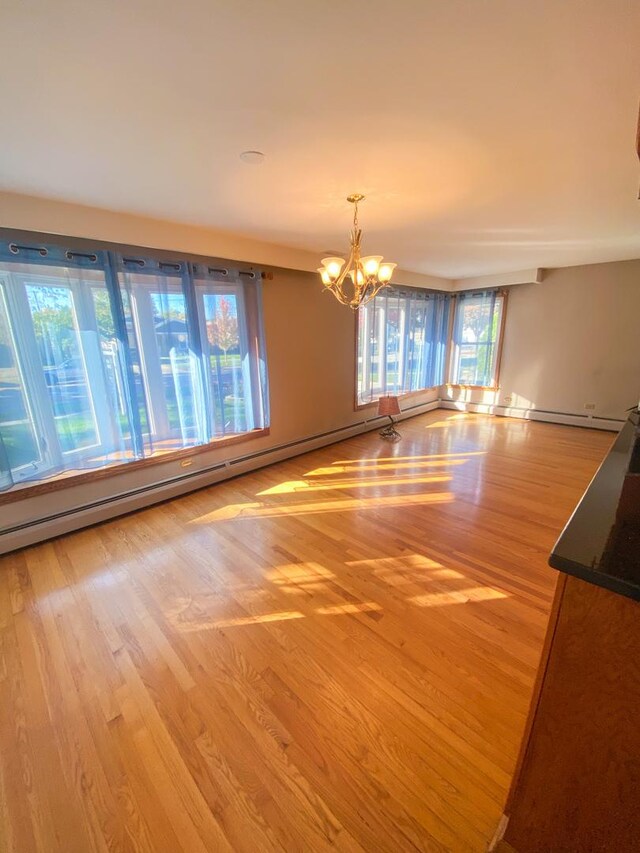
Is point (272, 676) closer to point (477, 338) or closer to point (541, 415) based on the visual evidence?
point (541, 415)

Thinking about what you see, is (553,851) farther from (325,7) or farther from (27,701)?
(325,7)

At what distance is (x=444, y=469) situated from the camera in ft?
12.8

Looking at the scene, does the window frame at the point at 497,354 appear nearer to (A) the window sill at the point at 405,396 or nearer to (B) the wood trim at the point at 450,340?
(B) the wood trim at the point at 450,340

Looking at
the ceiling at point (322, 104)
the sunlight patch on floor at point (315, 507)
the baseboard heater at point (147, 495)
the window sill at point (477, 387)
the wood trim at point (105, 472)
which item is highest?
the ceiling at point (322, 104)

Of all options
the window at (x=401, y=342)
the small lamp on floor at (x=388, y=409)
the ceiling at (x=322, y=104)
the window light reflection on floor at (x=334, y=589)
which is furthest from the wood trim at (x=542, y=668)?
the window at (x=401, y=342)

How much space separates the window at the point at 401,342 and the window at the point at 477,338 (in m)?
0.24

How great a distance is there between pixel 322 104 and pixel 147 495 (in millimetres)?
3005

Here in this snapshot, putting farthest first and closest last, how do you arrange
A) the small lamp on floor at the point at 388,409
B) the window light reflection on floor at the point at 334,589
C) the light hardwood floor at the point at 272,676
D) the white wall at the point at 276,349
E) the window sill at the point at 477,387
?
the window sill at the point at 477,387 < the small lamp on floor at the point at 388,409 < the white wall at the point at 276,349 < the window light reflection on floor at the point at 334,589 < the light hardwood floor at the point at 272,676

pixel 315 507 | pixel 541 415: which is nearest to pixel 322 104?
pixel 315 507

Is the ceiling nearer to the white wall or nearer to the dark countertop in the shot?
the white wall

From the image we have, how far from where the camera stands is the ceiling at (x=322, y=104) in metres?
0.98

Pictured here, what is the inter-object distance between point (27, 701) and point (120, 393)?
2.02 metres

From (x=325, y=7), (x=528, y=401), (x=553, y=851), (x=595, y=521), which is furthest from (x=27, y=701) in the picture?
(x=528, y=401)

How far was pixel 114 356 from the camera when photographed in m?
2.73
